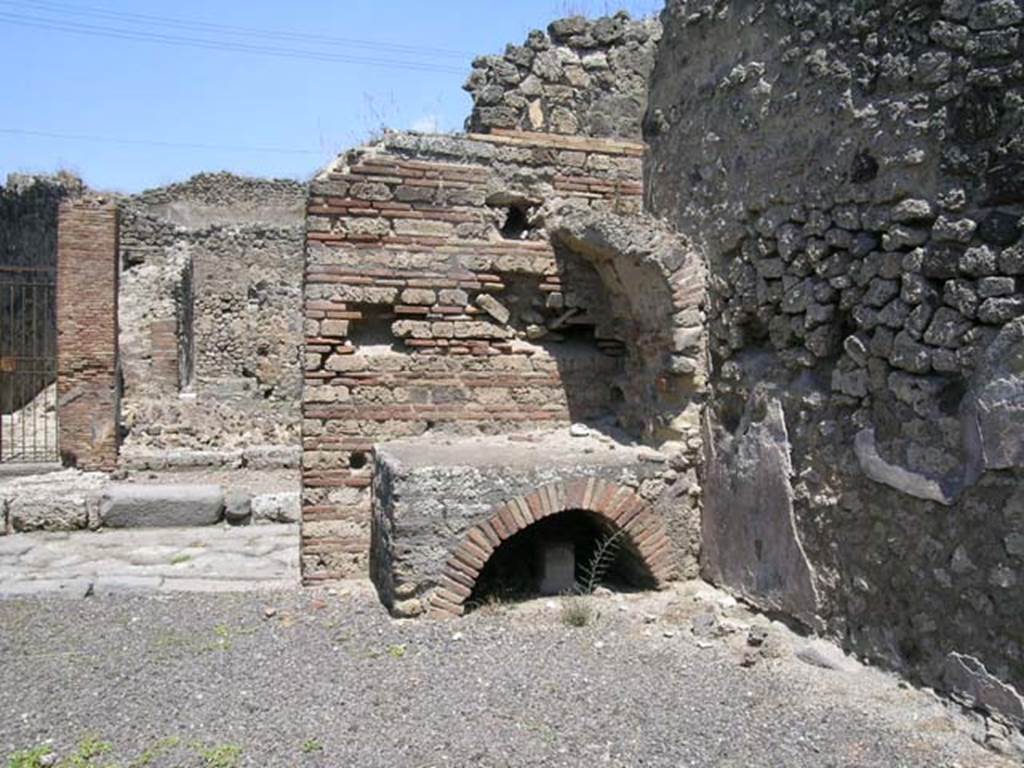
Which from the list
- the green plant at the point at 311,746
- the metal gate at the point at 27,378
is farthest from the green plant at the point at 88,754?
the metal gate at the point at 27,378

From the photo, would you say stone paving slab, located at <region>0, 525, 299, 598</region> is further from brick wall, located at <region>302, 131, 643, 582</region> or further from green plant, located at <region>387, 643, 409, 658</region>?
green plant, located at <region>387, 643, 409, 658</region>

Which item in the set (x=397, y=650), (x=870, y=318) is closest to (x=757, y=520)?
(x=870, y=318)

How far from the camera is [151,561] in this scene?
771cm

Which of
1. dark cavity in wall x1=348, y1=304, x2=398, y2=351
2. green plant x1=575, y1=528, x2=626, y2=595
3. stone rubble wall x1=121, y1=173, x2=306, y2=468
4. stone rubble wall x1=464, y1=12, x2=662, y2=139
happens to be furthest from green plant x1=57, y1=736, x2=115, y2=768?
stone rubble wall x1=121, y1=173, x2=306, y2=468

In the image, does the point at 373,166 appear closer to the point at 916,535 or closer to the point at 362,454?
the point at 362,454

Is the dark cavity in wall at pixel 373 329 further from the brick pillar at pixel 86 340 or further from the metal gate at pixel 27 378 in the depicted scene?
the metal gate at pixel 27 378

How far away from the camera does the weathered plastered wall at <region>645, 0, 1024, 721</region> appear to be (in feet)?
12.4

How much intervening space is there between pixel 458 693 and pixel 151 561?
4377 mm

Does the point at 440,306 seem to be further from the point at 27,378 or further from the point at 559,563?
the point at 27,378

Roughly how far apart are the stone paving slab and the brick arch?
1707 mm

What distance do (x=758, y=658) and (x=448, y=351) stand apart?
3.01 m

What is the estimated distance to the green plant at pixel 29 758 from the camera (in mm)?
3648

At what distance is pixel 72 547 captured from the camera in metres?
8.29

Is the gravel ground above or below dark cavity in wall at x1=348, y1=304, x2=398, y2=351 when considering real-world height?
below
